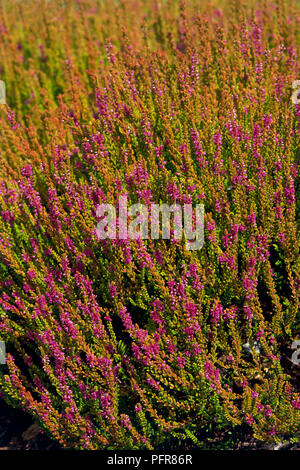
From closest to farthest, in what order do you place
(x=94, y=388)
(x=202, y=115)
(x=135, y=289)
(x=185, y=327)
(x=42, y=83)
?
(x=185, y=327)
(x=94, y=388)
(x=135, y=289)
(x=202, y=115)
(x=42, y=83)

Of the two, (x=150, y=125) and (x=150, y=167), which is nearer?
(x=150, y=167)

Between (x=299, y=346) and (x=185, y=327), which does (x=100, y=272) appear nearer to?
(x=185, y=327)

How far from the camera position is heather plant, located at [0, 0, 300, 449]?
1993 mm

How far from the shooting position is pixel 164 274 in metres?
2.07

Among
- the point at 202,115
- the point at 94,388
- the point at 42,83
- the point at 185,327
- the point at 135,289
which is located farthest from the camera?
the point at 42,83

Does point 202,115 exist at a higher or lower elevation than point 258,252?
higher

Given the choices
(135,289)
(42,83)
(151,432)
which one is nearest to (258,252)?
(135,289)

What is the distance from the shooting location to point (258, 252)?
6.84 feet

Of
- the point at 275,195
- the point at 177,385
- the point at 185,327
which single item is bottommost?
the point at 177,385

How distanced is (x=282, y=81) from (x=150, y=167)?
1009 millimetres

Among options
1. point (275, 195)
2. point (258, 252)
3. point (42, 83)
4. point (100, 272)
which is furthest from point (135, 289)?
point (42, 83)

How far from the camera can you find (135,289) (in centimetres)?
234

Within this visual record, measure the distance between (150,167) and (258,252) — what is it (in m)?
0.79

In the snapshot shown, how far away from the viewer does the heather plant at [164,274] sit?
6.54 ft
